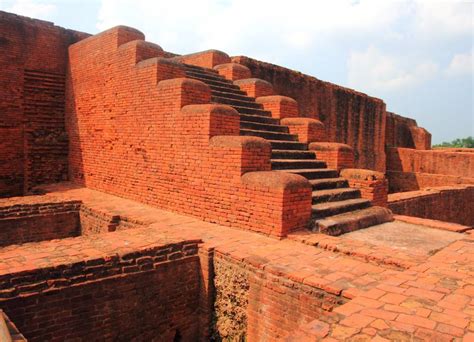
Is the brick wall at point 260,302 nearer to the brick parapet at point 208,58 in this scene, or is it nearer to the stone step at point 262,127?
the stone step at point 262,127

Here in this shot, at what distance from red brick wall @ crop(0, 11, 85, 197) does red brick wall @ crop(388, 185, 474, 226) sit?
8158 mm

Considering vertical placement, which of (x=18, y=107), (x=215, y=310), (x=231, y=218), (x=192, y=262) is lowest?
(x=215, y=310)

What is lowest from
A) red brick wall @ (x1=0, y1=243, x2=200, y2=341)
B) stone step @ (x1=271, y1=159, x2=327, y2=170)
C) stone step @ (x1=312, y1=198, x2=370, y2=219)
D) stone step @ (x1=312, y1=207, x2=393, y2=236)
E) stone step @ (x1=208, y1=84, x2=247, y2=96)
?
red brick wall @ (x1=0, y1=243, x2=200, y2=341)

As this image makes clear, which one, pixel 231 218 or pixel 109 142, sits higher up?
pixel 109 142

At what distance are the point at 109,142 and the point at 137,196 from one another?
1.69 m

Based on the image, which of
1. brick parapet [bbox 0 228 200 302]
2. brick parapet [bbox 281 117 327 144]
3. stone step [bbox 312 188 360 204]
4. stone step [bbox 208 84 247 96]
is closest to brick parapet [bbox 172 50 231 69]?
stone step [bbox 208 84 247 96]

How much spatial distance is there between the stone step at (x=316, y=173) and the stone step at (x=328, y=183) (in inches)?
4.5

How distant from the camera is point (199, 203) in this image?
561 cm

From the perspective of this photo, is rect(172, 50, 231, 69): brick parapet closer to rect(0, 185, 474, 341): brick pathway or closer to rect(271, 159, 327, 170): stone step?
rect(271, 159, 327, 170): stone step

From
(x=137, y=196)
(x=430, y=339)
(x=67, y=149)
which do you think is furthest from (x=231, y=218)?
(x=67, y=149)

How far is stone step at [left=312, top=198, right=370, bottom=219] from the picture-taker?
16.9 feet

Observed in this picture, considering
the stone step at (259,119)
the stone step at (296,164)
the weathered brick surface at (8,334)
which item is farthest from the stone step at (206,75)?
the weathered brick surface at (8,334)

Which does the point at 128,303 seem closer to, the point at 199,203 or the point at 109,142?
the point at 199,203

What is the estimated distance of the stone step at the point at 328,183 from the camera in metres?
5.97
